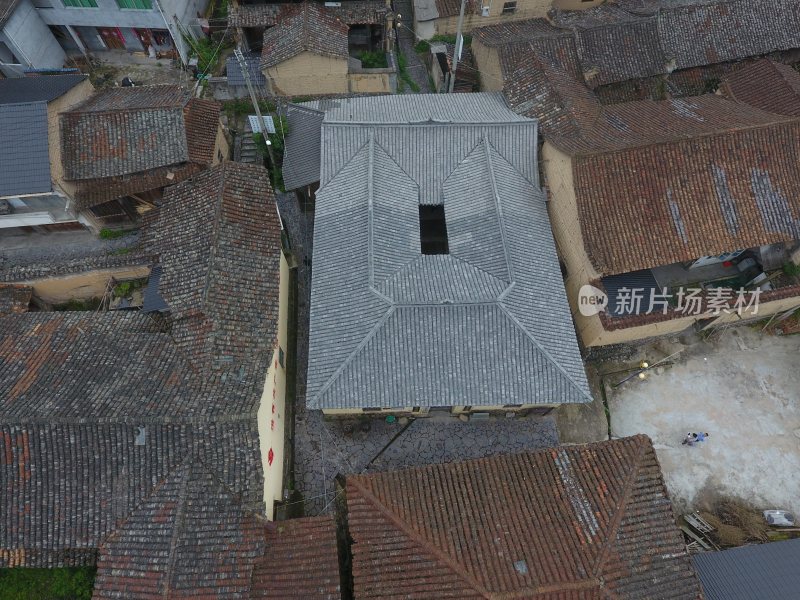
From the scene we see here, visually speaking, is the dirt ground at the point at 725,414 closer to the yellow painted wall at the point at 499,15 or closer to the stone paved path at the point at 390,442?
the stone paved path at the point at 390,442

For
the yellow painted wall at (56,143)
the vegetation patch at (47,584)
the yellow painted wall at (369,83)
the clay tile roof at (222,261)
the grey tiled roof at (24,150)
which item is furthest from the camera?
the yellow painted wall at (369,83)

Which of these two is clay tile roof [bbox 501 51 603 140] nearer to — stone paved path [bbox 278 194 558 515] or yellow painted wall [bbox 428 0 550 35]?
yellow painted wall [bbox 428 0 550 35]

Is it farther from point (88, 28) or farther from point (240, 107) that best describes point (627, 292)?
point (88, 28)

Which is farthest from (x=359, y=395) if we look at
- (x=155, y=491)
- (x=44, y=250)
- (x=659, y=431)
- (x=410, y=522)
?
(x=44, y=250)

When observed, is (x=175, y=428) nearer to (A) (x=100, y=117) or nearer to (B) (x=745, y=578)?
(A) (x=100, y=117)

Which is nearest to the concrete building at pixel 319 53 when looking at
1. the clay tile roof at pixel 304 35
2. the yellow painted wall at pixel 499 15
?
the clay tile roof at pixel 304 35

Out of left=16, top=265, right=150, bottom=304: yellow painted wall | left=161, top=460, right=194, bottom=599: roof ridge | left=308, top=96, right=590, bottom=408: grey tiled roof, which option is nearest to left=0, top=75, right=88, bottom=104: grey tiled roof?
left=16, top=265, right=150, bottom=304: yellow painted wall

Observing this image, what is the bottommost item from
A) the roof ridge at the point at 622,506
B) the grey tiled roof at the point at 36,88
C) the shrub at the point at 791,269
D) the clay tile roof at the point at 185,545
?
the roof ridge at the point at 622,506

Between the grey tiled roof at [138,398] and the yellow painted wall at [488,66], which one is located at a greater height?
the yellow painted wall at [488,66]

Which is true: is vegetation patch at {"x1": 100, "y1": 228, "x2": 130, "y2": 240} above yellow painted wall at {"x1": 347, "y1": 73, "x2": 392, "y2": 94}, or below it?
below
